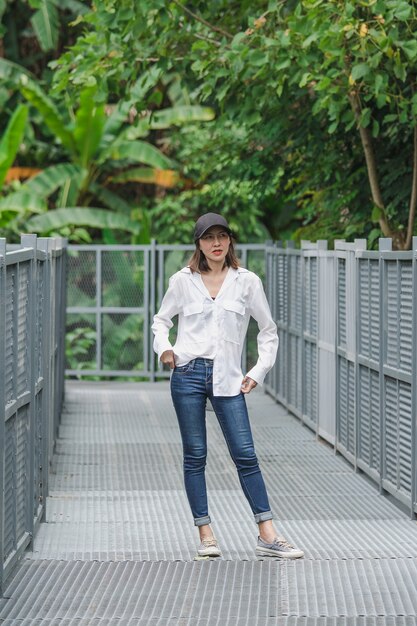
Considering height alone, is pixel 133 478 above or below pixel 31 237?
below

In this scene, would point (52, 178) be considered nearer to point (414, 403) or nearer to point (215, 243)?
point (414, 403)

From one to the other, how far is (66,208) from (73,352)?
4013 millimetres

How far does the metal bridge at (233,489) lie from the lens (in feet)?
21.7

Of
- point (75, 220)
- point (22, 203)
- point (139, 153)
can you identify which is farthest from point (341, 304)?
point (139, 153)

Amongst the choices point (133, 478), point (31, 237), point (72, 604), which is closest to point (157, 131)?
point (133, 478)

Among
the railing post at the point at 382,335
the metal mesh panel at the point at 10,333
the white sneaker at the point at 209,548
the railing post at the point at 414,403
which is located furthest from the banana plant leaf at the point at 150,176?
the metal mesh panel at the point at 10,333

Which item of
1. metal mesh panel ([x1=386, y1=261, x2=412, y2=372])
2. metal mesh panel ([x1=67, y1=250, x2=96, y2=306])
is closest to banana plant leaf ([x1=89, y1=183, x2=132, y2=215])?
metal mesh panel ([x1=67, y1=250, x2=96, y2=306])

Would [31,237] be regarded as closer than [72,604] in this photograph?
No

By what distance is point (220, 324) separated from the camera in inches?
304

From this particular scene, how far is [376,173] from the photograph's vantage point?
46.1 ft

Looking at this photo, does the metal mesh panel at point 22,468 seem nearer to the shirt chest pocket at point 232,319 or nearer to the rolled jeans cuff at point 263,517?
the shirt chest pocket at point 232,319

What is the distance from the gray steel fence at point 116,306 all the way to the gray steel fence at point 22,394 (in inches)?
467

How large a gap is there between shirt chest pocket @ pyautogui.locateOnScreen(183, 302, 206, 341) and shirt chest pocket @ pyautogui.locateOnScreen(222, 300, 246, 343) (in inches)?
4.8

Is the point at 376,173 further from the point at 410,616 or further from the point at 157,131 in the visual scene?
the point at 157,131
